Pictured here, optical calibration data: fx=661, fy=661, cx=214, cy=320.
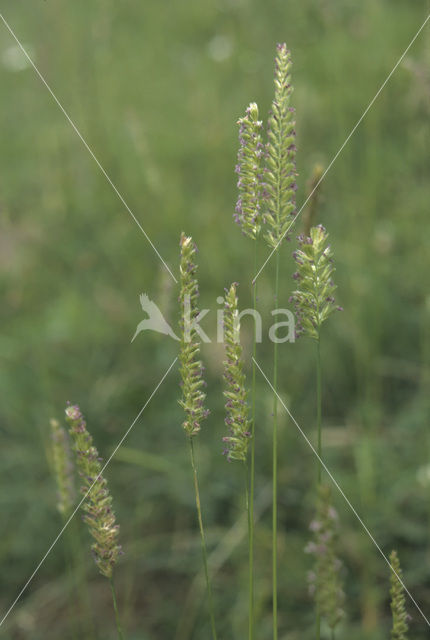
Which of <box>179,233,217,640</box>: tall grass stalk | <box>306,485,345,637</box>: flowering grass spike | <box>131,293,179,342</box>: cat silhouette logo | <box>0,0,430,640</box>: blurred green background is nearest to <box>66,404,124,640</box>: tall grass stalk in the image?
<box>179,233,217,640</box>: tall grass stalk

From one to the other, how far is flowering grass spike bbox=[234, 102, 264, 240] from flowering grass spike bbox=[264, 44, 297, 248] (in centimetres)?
2

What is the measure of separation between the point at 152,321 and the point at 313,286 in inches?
67.8

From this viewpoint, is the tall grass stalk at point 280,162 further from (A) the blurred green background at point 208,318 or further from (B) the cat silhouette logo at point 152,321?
(B) the cat silhouette logo at point 152,321

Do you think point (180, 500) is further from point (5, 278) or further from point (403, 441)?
point (5, 278)

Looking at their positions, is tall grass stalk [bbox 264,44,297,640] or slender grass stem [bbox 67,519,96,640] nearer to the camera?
tall grass stalk [bbox 264,44,297,640]

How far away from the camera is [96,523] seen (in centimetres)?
90

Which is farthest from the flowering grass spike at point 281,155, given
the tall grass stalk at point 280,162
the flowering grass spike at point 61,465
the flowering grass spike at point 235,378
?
the flowering grass spike at point 61,465

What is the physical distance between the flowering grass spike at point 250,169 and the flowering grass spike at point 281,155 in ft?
0.06

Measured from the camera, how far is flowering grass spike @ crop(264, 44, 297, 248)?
2.84 feet

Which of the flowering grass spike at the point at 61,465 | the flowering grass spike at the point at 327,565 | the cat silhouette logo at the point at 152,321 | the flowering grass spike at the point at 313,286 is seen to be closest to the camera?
the flowering grass spike at the point at 327,565

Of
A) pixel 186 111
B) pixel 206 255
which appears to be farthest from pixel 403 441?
pixel 186 111

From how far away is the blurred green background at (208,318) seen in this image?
1.89 m

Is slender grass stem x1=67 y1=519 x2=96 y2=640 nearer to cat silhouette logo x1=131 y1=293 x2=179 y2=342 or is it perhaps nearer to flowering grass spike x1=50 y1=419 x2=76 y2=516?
flowering grass spike x1=50 y1=419 x2=76 y2=516

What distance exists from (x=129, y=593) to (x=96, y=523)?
3.62 ft
